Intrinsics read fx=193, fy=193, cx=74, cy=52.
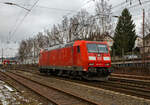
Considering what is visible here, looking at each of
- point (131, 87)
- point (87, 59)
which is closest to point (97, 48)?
point (87, 59)

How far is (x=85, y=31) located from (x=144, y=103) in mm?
31204

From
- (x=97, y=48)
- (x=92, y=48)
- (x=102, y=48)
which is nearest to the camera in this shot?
(x=92, y=48)

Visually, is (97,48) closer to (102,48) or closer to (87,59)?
(102,48)

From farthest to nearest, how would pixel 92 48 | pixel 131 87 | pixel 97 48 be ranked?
pixel 97 48 < pixel 92 48 < pixel 131 87

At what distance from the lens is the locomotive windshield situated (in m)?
15.6

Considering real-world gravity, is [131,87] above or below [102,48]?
below

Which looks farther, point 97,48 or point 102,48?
point 102,48

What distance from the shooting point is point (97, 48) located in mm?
16000

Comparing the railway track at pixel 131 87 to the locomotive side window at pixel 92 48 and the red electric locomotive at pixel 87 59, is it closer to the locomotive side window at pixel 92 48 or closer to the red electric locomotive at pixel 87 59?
the red electric locomotive at pixel 87 59

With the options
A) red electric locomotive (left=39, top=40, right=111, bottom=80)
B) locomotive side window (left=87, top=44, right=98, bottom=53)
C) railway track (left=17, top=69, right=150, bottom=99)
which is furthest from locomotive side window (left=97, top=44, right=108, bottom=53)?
railway track (left=17, top=69, right=150, bottom=99)

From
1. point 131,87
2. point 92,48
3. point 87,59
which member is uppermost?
point 92,48

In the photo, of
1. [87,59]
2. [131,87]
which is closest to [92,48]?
[87,59]

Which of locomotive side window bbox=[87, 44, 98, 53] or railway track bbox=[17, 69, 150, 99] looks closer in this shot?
railway track bbox=[17, 69, 150, 99]

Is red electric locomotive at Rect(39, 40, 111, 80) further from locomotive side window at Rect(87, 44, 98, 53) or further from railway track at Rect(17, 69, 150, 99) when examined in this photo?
railway track at Rect(17, 69, 150, 99)
